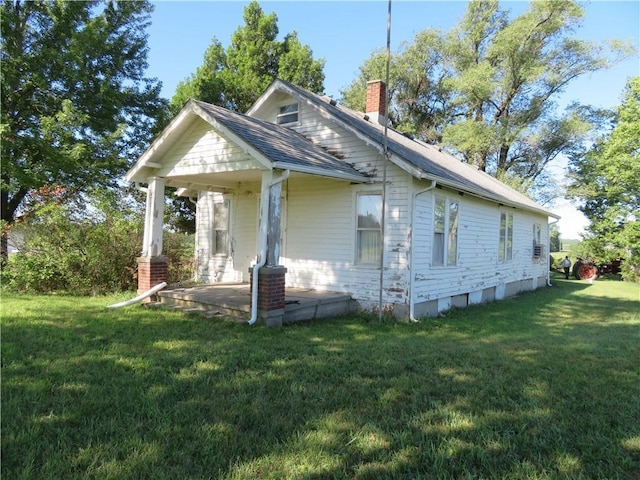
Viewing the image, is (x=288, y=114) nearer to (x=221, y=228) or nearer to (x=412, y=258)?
(x=221, y=228)

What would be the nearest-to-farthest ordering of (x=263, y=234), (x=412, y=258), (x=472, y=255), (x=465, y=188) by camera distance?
(x=263, y=234)
(x=412, y=258)
(x=465, y=188)
(x=472, y=255)

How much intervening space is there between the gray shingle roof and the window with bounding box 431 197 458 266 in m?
2.07

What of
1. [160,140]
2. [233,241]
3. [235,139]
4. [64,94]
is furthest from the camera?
[64,94]

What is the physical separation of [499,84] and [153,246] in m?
24.4

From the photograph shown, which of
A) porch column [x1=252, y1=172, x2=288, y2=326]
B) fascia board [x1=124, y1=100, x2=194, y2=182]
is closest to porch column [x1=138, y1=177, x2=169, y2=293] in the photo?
fascia board [x1=124, y1=100, x2=194, y2=182]

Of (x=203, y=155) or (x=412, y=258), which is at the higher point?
(x=203, y=155)

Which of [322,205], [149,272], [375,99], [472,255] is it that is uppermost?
[375,99]

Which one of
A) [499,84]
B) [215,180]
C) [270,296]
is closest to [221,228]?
[215,180]

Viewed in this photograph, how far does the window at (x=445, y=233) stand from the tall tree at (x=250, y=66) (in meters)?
16.4

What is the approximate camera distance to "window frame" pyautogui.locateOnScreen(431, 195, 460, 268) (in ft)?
32.0

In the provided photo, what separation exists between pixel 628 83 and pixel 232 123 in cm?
2670

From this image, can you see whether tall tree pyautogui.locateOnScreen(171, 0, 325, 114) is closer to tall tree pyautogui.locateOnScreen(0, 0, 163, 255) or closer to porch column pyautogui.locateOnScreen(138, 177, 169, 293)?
tall tree pyautogui.locateOnScreen(0, 0, 163, 255)

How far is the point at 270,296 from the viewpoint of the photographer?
7.33 meters

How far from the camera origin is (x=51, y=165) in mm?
15820
